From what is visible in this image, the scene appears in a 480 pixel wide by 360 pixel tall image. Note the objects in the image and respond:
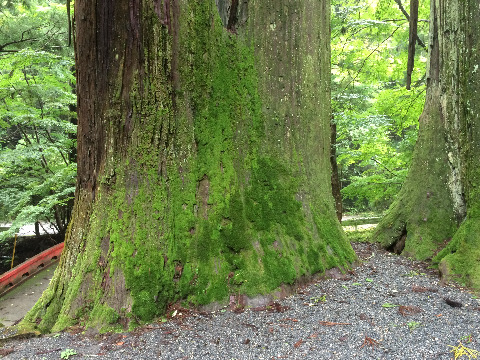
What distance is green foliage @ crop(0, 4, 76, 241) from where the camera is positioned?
6.87 m

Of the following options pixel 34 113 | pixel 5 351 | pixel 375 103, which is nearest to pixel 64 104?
pixel 34 113

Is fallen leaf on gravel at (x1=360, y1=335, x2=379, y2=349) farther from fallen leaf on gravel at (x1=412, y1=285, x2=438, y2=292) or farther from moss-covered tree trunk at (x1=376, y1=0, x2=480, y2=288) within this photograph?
moss-covered tree trunk at (x1=376, y1=0, x2=480, y2=288)

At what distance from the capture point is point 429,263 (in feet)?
12.5

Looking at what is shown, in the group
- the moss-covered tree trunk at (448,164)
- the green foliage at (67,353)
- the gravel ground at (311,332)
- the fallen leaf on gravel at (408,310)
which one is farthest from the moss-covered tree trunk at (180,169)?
the moss-covered tree trunk at (448,164)

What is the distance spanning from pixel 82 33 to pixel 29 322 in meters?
2.49

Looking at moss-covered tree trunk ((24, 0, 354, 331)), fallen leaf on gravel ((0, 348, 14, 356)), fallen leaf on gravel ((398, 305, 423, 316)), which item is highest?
moss-covered tree trunk ((24, 0, 354, 331))

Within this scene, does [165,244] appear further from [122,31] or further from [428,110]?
[428,110]

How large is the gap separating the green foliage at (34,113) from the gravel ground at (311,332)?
185 inches

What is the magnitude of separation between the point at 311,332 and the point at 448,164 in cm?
306

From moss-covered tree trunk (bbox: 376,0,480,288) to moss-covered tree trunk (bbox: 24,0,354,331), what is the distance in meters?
1.38

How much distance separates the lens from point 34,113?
7320mm

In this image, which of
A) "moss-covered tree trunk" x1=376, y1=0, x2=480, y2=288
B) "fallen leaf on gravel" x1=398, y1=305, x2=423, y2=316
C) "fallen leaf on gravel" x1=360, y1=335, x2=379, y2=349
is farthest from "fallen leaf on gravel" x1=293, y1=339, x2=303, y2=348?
"moss-covered tree trunk" x1=376, y1=0, x2=480, y2=288

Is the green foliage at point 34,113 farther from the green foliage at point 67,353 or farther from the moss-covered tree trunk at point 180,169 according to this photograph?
the green foliage at point 67,353

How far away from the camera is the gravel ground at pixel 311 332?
200 cm
